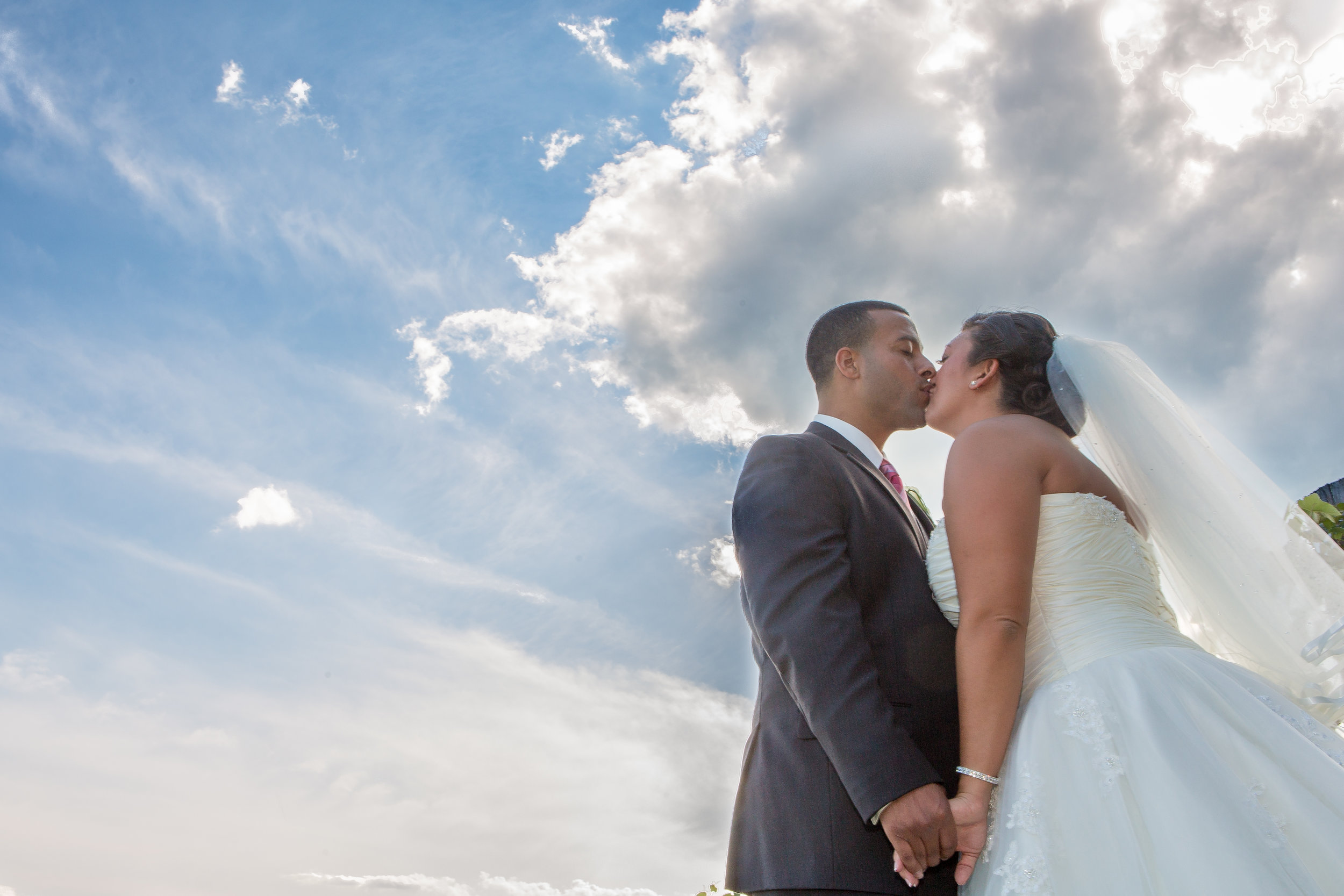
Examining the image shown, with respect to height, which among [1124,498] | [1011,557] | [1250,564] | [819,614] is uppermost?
[1124,498]

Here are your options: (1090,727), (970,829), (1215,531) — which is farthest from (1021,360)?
(970,829)

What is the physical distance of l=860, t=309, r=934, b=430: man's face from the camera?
4.51 meters

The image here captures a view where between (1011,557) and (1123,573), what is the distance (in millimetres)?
618

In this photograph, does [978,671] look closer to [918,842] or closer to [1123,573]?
[918,842]

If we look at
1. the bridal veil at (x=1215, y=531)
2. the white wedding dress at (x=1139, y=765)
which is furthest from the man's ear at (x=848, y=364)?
the white wedding dress at (x=1139, y=765)

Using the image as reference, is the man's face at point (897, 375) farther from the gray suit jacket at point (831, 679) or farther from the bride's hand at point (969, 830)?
the bride's hand at point (969, 830)

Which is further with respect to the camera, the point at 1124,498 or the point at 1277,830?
the point at 1124,498

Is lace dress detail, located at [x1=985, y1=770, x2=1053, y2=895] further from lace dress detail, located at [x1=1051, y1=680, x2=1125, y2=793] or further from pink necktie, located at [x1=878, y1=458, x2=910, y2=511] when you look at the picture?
pink necktie, located at [x1=878, y1=458, x2=910, y2=511]

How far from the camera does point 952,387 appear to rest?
4.04 metres

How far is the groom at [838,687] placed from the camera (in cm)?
284

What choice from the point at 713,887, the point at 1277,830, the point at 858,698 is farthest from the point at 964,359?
the point at 713,887

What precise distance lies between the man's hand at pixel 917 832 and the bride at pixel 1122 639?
0.04 m

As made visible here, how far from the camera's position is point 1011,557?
10.2 feet

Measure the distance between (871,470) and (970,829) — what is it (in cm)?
163
